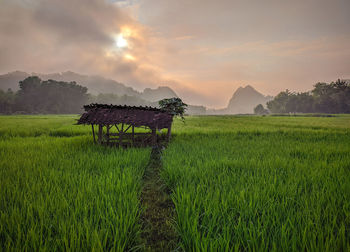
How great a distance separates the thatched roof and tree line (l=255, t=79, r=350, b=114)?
76.6 meters

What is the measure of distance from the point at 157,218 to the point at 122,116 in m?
5.83

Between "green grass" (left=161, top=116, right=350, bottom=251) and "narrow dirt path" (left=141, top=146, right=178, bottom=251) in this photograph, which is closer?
"green grass" (left=161, top=116, right=350, bottom=251)

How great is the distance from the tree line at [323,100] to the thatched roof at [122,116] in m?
76.6

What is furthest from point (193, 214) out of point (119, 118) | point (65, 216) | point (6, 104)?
point (6, 104)

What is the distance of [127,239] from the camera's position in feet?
5.89

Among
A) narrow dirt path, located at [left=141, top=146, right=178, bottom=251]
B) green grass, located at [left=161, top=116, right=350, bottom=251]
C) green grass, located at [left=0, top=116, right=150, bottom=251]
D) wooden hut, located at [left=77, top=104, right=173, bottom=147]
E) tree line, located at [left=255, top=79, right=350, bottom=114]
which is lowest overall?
narrow dirt path, located at [left=141, top=146, right=178, bottom=251]

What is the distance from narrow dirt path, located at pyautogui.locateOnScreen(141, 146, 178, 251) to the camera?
1.97 metres

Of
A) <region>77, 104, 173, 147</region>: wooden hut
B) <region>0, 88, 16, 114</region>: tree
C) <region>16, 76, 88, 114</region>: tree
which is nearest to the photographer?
<region>77, 104, 173, 147</region>: wooden hut

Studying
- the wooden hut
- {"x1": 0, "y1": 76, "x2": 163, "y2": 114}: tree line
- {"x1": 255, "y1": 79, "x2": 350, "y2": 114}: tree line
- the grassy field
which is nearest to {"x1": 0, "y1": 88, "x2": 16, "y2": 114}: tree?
{"x1": 0, "y1": 76, "x2": 163, "y2": 114}: tree line

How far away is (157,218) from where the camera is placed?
2.52 meters

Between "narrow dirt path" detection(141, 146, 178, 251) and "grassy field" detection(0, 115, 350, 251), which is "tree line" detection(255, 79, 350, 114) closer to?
"grassy field" detection(0, 115, 350, 251)

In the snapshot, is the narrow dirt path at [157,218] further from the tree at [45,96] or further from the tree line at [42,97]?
the tree at [45,96]

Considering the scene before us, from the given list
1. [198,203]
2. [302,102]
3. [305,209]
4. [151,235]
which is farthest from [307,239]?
[302,102]

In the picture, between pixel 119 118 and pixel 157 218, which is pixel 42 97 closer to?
pixel 119 118
